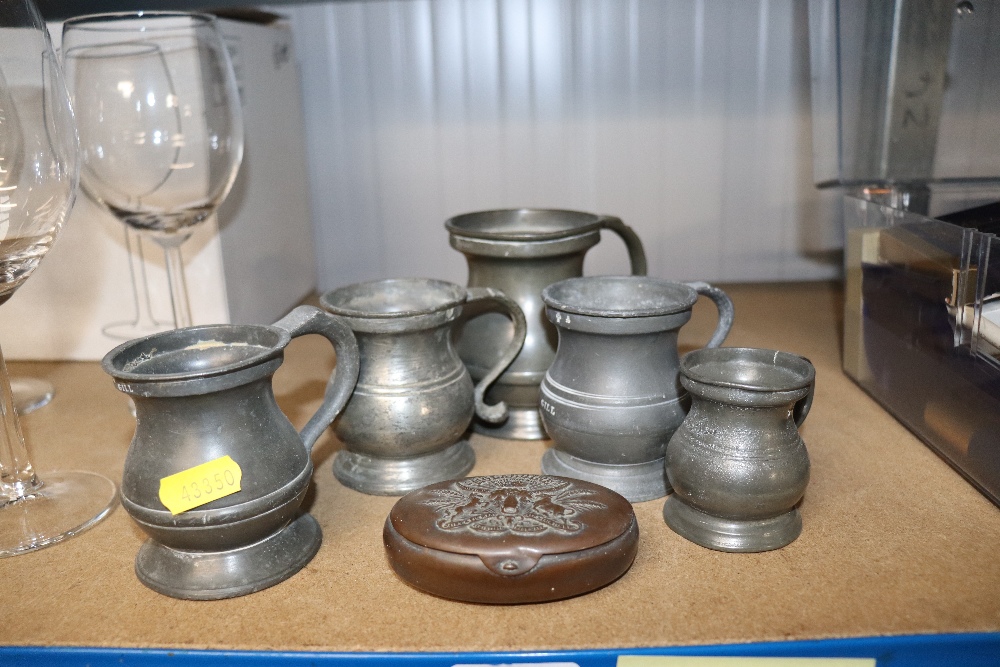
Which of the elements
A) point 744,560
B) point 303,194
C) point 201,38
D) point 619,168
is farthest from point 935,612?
point 303,194

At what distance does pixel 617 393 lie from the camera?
663 mm

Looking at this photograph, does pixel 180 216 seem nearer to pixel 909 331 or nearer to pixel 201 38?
pixel 201 38

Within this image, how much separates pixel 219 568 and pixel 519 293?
35 centimetres

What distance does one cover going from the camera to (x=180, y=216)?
2.66 ft

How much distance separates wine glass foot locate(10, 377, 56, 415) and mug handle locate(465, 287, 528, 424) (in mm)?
502

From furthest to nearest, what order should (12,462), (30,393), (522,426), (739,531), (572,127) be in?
1. (572,127)
2. (30,393)
3. (522,426)
4. (12,462)
5. (739,531)

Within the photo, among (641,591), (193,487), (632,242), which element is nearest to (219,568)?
(193,487)

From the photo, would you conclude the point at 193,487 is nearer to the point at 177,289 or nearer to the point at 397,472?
the point at 397,472

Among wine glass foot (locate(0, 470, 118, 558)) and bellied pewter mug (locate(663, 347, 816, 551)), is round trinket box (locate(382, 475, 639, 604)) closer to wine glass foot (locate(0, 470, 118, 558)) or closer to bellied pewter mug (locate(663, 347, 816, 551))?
bellied pewter mug (locate(663, 347, 816, 551))

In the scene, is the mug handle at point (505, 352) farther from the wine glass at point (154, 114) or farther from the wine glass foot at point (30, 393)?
the wine glass foot at point (30, 393)

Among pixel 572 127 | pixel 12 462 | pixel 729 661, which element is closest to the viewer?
pixel 729 661

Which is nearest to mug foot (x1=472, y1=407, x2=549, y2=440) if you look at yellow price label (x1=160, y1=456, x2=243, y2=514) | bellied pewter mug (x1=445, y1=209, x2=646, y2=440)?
bellied pewter mug (x1=445, y1=209, x2=646, y2=440)

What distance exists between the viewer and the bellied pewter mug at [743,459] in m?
0.58

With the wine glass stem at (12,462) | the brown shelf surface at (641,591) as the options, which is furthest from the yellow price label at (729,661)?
the wine glass stem at (12,462)
